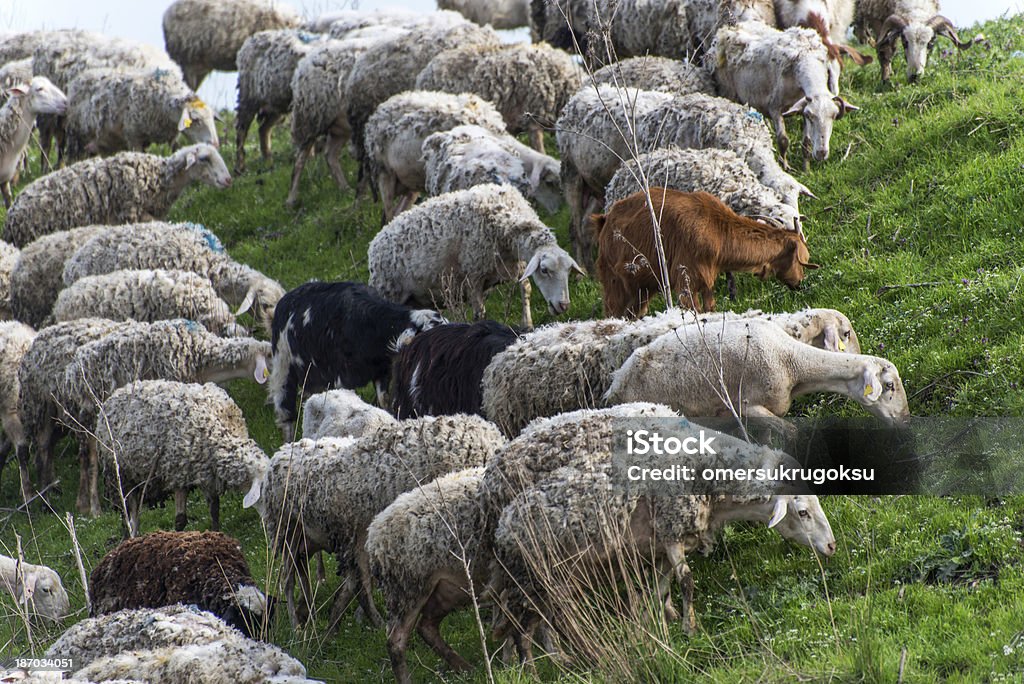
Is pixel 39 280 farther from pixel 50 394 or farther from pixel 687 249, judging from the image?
pixel 687 249

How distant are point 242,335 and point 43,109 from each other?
7.74 metres

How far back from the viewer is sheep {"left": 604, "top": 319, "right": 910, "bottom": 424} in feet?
26.4

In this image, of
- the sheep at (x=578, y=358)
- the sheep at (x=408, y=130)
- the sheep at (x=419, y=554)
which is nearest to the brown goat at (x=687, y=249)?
the sheep at (x=578, y=358)

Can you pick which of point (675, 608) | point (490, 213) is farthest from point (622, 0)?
point (675, 608)

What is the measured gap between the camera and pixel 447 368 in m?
9.65

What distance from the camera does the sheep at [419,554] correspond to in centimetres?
708

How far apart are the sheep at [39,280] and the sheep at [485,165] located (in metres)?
3.90

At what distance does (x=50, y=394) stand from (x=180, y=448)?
2380 mm

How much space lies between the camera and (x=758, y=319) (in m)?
8.43

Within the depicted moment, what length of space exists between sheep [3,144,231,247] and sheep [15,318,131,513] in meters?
4.09

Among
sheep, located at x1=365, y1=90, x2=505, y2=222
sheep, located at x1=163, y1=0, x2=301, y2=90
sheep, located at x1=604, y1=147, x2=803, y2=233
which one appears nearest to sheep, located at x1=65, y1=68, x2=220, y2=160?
sheep, located at x1=163, y1=0, x2=301, y2=90

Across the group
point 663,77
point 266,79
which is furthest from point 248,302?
point 266,79

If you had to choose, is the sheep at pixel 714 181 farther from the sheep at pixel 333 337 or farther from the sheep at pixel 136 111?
the sheep at pixel 136 111

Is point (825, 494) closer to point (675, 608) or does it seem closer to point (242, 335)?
point (675, 608)
